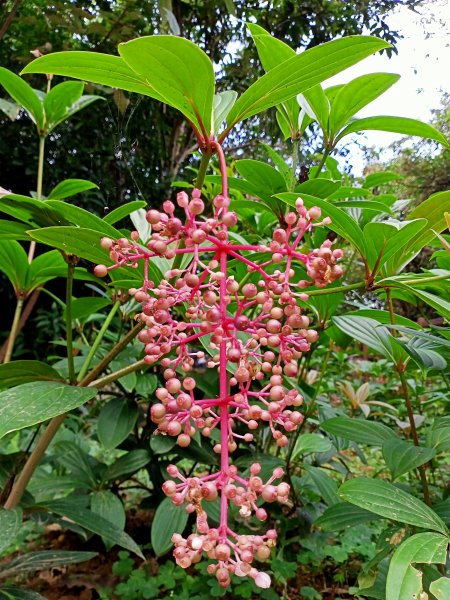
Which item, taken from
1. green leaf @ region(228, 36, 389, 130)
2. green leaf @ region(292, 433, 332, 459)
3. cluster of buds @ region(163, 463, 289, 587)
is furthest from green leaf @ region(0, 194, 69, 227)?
green leaf @ region(292, 433, 332, 459)

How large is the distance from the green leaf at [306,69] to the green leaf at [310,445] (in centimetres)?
74

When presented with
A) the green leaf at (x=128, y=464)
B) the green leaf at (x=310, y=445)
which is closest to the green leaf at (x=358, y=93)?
the green leaf at (x=310, y=445)

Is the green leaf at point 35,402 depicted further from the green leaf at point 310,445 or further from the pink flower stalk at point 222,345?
the green leaf at point 310,445

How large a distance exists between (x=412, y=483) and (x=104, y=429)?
3.33 ft

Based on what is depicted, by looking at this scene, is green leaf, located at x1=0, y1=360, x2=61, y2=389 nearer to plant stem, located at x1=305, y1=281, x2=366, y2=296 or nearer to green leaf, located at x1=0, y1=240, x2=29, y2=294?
green leaf, located at x1=0, y1=240, x2=29, y2=294

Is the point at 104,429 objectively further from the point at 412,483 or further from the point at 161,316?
the point at 412,483

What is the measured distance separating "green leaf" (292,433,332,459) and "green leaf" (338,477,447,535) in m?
0.46

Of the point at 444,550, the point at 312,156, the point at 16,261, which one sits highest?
the point at 312,156

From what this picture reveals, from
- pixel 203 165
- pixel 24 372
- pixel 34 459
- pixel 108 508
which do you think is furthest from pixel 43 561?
pixel 203 165

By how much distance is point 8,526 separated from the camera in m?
0.59

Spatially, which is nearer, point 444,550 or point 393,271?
point 444,550

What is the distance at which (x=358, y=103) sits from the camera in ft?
2.14

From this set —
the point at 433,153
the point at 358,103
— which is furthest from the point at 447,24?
the point at 358,103

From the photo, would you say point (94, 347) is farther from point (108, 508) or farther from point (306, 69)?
point (306, 69)
